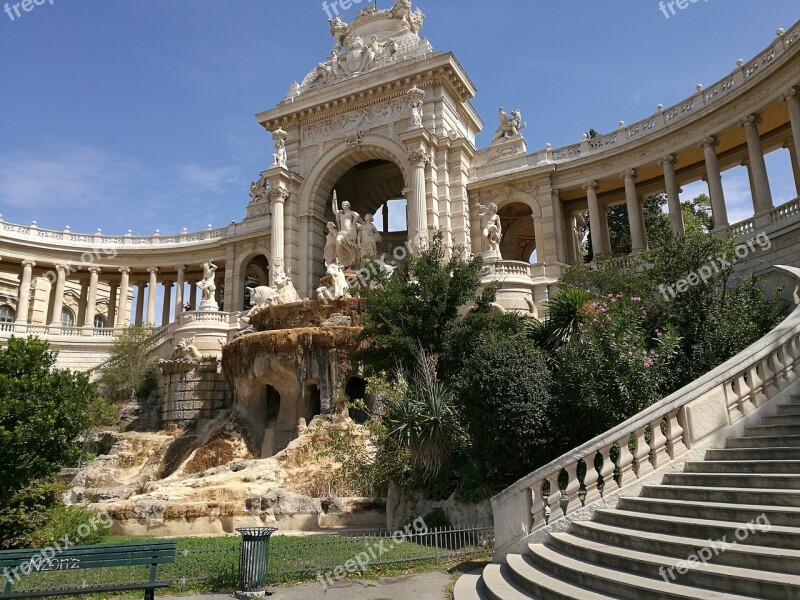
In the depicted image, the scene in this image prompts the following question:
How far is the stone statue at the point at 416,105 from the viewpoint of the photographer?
31.0 meters

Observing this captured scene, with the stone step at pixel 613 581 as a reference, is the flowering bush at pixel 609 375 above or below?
above

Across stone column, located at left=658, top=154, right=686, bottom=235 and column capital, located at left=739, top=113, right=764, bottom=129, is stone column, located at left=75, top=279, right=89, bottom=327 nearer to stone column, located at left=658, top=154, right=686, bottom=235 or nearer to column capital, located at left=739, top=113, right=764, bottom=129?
stone column, located at left=658, top=154, right=686, bottom=235

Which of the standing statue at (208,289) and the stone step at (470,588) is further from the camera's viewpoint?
the standing statue at (208,289)

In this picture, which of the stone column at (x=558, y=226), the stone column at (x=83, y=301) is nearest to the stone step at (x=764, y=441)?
the stone column at (x=558, y=226)

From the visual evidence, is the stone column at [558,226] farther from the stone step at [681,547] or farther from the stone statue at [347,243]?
the stone step at [681,547]

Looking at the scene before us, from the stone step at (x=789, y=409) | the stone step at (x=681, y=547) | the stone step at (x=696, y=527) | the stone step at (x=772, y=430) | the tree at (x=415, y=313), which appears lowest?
the stone step at (x=681, y=547)

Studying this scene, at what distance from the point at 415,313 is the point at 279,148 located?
22.8 metres

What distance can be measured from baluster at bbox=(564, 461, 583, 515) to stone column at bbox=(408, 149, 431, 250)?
21.9 metres

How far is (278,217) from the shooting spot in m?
34.2

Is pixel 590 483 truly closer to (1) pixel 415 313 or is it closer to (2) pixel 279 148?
(1) pixel 415 313

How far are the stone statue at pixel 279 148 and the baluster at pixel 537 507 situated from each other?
2919cm

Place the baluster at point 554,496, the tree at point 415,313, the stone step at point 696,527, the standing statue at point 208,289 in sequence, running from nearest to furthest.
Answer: the stone step at point 696,527
the baluster at point 554,496
the tree at point 415,313
the standing statue at point 208,289

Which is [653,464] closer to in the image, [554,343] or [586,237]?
[554,343]

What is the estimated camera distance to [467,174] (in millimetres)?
33188
